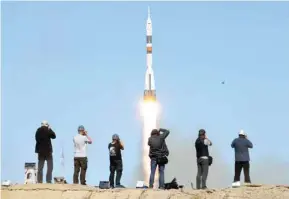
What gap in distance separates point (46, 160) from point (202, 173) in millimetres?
4832

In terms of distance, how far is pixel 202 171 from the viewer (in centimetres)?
3012

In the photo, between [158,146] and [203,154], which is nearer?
[158,146]

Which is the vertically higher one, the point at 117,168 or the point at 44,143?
the point at 44,143

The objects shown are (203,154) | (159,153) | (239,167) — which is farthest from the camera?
(239,167)

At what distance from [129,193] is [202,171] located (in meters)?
2.46

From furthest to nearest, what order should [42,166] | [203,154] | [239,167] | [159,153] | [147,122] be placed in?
1. [147,122]
2. [42,166]
3. [239,167]
4. [203,154]
5. [159,153]

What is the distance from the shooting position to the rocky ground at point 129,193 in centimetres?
2841

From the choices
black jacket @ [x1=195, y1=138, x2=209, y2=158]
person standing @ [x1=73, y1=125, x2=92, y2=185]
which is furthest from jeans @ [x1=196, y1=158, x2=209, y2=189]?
person standing @ [x1=73, y1=125, x2=92, y2=185]

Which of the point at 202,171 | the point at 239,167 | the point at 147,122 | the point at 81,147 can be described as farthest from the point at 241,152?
the point at 147,122

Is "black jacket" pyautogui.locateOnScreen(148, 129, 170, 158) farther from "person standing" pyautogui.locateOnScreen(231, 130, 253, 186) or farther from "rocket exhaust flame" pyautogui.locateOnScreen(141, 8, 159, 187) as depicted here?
"rocket exhaust flame" pyautogui.locateOnScreen(141, 8, 159, 187)

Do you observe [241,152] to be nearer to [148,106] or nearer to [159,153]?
[159,153]

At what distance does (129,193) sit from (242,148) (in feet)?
12.3

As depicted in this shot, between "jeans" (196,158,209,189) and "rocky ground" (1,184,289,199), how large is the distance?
3.12ft

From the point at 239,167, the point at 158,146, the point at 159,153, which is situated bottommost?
the point at 239,167
